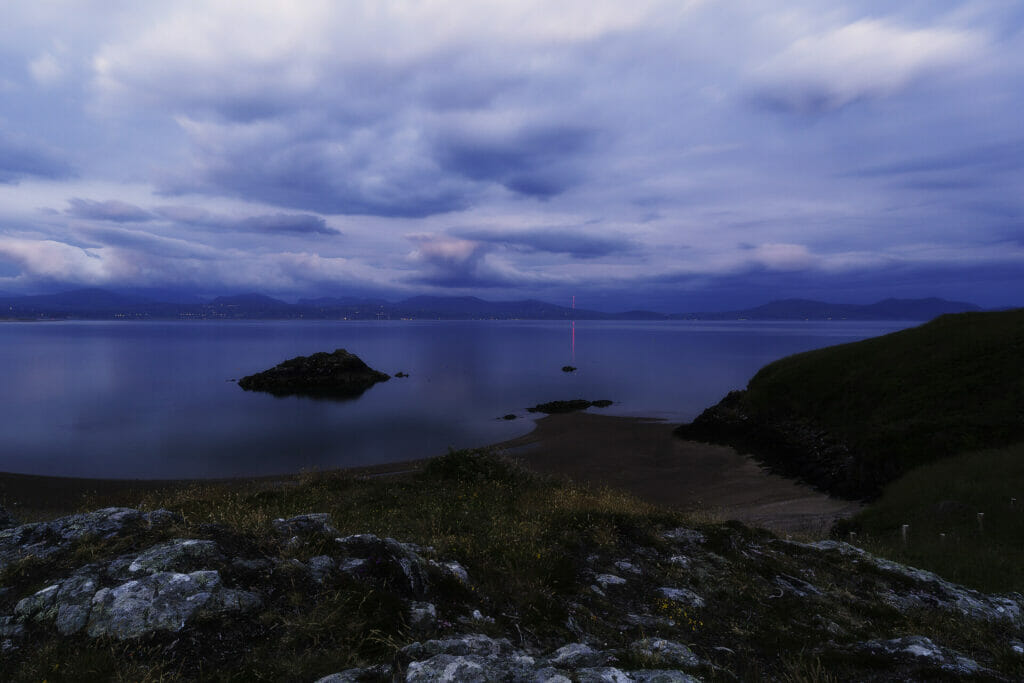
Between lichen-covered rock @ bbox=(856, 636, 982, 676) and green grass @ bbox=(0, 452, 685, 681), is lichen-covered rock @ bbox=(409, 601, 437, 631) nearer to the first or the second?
green grass @ bbox=(0, 452, 685, 681)

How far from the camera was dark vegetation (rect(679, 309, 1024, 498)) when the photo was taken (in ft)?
91.0

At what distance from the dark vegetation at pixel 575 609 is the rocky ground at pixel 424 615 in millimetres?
32

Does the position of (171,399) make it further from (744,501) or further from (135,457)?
(744,501)

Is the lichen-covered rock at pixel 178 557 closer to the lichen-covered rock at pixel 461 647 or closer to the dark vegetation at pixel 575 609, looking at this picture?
the dark vegetation at pixel 575 609

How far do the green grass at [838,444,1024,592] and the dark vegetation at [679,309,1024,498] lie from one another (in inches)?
137

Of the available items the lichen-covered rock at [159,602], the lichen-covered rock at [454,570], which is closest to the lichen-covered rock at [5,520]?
the lichen-covered rock at [159,602]

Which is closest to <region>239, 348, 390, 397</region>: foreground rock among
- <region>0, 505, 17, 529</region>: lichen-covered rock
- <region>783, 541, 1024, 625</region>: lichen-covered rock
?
<region>0, 505, 17, 529</region>: lichen-covered rock

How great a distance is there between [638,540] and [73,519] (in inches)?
402

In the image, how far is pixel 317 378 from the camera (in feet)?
246

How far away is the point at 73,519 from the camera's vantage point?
729 cm

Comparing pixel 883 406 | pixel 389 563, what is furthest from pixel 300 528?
pixel 883 406

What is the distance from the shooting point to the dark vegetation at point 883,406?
27.7 metres

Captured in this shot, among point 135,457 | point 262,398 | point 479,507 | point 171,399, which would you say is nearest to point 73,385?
point 171,399

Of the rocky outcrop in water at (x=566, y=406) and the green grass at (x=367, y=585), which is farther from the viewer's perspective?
the rocky outcrop in water at (x=566, y=406)
